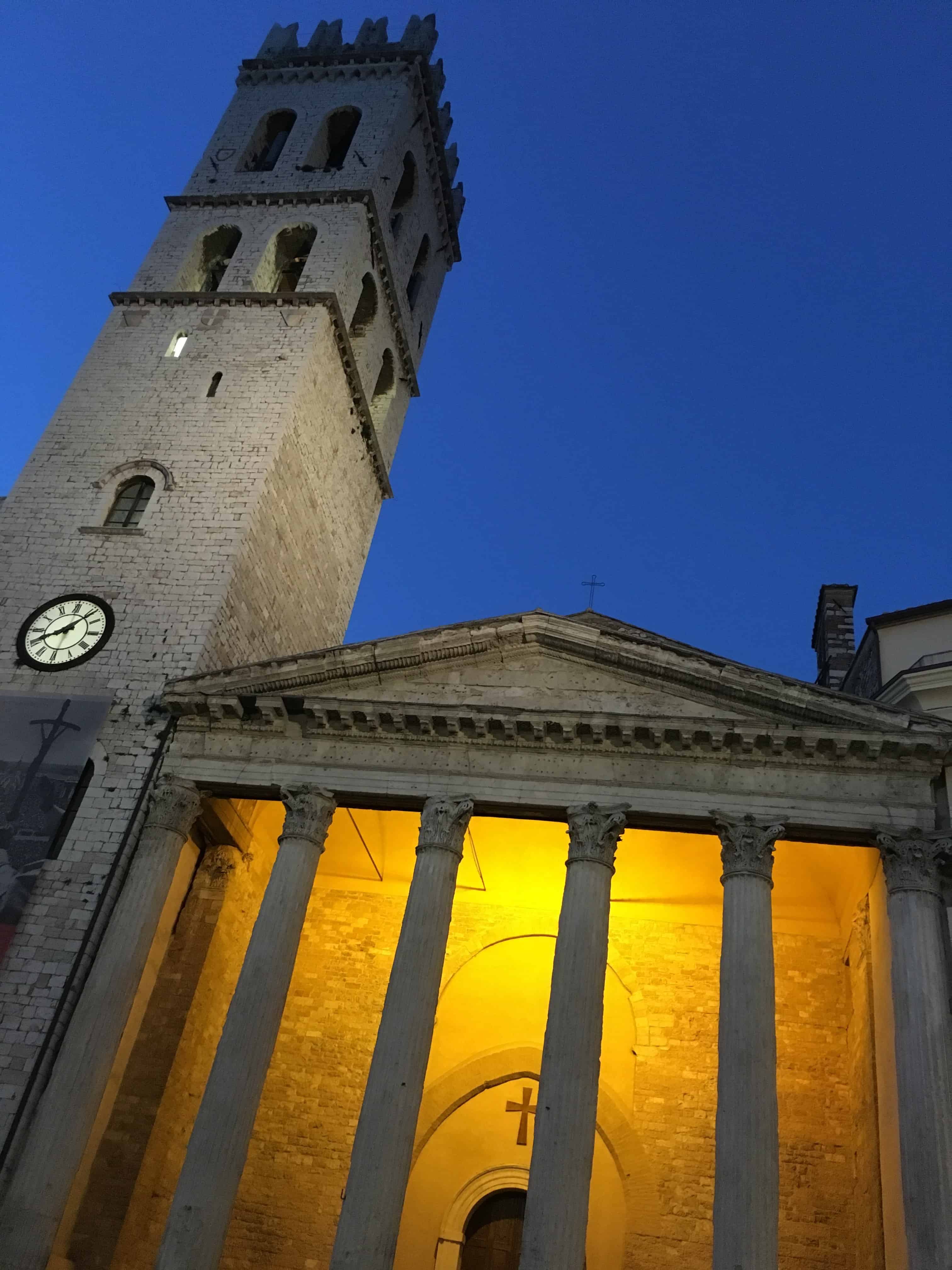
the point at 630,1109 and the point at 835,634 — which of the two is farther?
the point at 835,634

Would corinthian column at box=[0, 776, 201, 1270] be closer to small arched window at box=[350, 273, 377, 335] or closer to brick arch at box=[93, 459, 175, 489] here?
brick arch at box=[93, 459, 175, 489]

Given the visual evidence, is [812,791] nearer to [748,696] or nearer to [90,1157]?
[748,696]

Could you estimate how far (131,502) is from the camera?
17.3 meters

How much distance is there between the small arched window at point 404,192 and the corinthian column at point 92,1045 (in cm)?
1592

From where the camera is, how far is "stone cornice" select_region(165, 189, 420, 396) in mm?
21781

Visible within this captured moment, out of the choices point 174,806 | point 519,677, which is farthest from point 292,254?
point 174,806

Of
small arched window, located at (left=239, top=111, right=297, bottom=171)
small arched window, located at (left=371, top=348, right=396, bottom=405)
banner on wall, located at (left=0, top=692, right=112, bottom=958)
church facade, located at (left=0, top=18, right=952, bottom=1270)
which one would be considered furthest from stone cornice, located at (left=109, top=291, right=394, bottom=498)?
banner on wall, located at (left=0, top=692, right=112, bottom=958)

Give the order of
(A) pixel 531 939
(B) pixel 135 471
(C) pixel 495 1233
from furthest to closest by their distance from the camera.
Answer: (B) pixel 135 471 < (A) pixel 531 939 < (C) pixel 495 1233

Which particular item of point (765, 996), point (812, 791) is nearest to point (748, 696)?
point (812, 791)

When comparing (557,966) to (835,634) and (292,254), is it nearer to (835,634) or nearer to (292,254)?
(835,634)

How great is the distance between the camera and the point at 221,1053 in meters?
11.2

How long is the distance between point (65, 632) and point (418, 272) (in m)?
14.6

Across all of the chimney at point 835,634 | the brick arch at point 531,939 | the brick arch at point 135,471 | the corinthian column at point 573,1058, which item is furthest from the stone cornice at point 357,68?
the corinthian column at point 573,1058

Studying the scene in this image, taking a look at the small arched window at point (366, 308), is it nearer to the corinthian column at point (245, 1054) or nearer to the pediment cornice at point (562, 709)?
the pediment cornice at point (562, 709)
